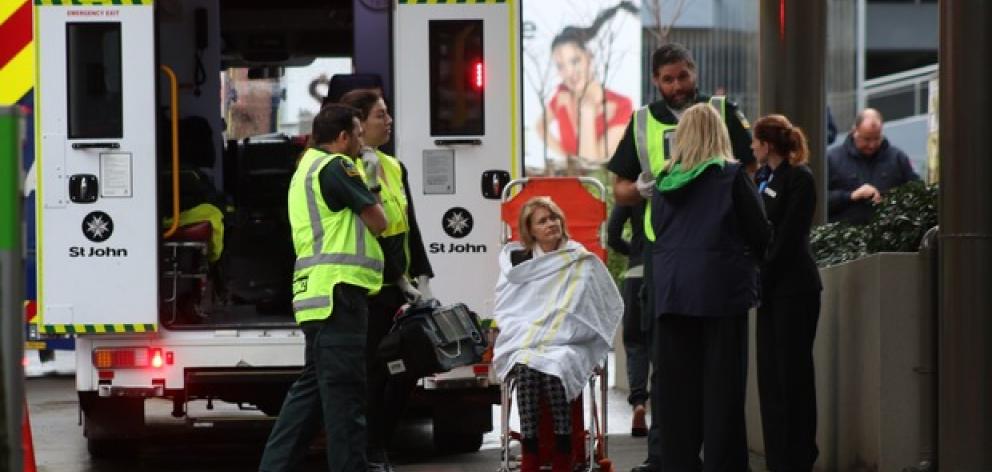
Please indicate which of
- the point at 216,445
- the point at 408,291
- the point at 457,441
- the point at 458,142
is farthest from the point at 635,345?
the point at 408,291

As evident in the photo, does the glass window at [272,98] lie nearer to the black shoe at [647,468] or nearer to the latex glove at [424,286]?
the latex glove at [424,286]

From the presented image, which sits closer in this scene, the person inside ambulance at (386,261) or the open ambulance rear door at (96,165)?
the person inside ambulance at (386,261)

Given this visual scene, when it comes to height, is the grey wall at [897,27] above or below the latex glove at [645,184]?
above

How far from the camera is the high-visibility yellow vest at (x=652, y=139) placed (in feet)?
28.6

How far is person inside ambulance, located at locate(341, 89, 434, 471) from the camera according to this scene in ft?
29.3

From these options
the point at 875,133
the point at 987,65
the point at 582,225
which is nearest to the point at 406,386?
the point at 582,225

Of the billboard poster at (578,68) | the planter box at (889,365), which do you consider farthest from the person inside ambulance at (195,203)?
the billboard poster at (578,68)

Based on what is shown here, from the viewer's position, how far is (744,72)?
1244 inches

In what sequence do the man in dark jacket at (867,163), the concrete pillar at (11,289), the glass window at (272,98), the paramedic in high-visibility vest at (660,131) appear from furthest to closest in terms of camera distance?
the man in dark jacket at (867,163) → the glass window at (272,98) → the paramedic in high-visibility vest at (660,131) → the concrete pillar at (11,289)

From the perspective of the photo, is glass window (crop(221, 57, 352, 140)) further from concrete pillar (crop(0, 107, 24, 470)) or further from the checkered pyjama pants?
concrete pillar (crop(0, 107, 24, 470))

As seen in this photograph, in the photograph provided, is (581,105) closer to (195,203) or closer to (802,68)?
(802,68)

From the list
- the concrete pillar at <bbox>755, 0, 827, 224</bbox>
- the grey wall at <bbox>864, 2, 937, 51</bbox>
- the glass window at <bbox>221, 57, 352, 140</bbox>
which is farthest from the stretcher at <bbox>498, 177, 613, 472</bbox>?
the grey wall at <bbox>864, 2, 937, 51</bbox>

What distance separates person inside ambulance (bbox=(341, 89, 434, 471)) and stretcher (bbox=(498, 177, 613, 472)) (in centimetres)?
53

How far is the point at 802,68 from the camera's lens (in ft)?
38.1
